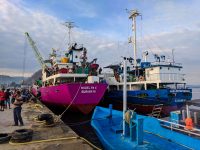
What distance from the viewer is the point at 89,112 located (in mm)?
20062

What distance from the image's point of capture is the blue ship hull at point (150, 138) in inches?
343

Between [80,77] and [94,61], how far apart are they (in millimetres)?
3461

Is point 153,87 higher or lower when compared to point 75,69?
lower

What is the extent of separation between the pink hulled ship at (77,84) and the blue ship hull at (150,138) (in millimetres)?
6846

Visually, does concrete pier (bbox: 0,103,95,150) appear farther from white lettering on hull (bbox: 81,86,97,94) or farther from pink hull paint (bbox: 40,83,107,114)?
white lettering on hull (bbox: 81,86,97,94)

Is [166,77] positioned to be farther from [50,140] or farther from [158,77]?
[50,140]

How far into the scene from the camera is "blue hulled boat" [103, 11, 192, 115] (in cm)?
2102

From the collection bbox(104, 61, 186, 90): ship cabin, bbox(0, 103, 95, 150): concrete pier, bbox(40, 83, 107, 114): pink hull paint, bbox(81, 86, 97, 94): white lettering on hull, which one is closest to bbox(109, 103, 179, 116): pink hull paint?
bbox(104, 61, 186, 90): ship cabin

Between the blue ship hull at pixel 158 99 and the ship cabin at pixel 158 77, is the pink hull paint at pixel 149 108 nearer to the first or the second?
the blue ship hull at pixel 158 99

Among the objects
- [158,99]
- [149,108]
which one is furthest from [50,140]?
[149,108]

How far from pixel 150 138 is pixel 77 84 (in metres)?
9.99

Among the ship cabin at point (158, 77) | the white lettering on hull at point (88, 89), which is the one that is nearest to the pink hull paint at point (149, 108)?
the ship cabin at point (158, 77)

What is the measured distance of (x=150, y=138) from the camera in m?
9.96

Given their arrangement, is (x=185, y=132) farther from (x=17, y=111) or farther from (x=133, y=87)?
(x=133, y=87)
